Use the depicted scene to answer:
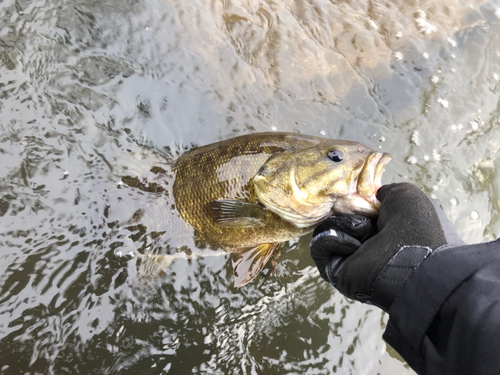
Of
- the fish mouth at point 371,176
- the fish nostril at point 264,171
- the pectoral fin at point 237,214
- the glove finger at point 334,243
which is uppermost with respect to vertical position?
the fish mouth at point 371,176

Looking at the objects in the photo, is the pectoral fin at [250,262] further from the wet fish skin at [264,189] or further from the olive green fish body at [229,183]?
the olive green fish body at [229,183]

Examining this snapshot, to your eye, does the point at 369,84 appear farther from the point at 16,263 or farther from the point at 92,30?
the point at 16,263

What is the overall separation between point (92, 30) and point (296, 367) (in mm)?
4232

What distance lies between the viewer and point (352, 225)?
2201mm

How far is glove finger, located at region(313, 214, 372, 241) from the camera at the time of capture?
220 centimetres

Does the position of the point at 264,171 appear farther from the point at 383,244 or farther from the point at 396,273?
the point at 396,273

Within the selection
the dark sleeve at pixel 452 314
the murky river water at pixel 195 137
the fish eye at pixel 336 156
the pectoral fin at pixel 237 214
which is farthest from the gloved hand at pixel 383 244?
the murky river water at pixel 195 137

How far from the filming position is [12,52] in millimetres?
3297

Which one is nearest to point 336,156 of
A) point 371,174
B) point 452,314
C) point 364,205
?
point 371,174

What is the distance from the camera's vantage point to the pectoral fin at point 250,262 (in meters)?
2.94

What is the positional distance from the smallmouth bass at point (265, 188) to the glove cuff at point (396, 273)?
551mm

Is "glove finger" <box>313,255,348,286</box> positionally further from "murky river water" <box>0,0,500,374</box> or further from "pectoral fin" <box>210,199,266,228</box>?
"murky river water" <box>0,0,500,374</box>

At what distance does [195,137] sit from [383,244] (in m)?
2.29

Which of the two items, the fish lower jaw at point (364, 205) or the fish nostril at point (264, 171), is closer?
the fish lower jaw at point (364, 205)
